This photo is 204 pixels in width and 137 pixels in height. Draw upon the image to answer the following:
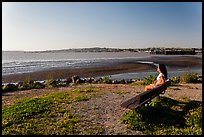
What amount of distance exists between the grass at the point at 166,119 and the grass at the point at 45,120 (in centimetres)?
118

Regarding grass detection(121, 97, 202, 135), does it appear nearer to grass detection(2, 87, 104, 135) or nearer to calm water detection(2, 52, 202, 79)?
grass detection(2, 87, 104, 135)

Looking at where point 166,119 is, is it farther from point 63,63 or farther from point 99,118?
point 63,63

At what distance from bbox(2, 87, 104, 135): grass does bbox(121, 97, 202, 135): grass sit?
46.5 inches

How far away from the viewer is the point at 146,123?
8.39 m

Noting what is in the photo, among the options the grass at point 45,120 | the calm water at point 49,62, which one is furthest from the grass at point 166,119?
the calm water at point 49,62

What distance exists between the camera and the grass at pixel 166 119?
7.81 m

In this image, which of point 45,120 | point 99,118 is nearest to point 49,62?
point 45,120

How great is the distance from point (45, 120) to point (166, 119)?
12.5ft

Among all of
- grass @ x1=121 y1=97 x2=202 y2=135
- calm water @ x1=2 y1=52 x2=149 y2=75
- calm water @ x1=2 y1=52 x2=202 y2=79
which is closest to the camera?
grass @ x1=121 y1=97 x2=202 y2=135

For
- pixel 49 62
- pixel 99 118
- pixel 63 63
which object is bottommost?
pixel 49 62

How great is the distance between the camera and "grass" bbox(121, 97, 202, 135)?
7807 mm

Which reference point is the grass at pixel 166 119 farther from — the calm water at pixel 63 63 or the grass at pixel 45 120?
the calm water at pixel 63 63

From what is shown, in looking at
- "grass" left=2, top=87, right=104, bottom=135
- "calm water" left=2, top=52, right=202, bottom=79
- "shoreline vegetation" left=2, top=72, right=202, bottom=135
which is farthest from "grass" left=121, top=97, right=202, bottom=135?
"calm water" left=2, top=52, right=202, bottom=79

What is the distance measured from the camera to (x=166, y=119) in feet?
28.7
